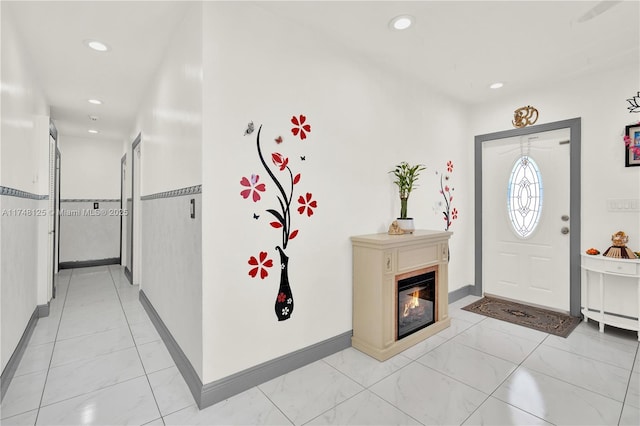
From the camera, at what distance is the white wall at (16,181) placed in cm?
208

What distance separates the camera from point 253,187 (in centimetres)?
211

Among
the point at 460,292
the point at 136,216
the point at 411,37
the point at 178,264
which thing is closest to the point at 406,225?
the point at 411,37

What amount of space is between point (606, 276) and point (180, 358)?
411 centimetres

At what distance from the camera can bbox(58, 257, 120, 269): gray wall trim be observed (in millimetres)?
5918

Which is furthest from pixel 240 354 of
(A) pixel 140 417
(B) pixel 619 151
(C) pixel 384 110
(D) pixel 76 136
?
(D) pixel 76 136

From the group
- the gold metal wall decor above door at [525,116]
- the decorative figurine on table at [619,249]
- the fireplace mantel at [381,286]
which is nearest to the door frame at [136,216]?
the fireplace mantel at [381,286]

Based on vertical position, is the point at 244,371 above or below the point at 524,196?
below

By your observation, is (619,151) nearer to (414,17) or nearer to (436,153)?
(436,153)

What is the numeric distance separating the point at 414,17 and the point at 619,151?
8.54 feet

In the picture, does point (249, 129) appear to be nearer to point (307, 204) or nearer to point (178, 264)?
point (307, 204)

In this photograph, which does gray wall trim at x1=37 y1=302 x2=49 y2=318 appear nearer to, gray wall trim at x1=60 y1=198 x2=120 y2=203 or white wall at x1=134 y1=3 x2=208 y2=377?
white wall at x1=134 y1=3 x2=208 y2=377

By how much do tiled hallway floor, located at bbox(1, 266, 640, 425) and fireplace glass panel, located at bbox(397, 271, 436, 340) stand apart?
178 mm

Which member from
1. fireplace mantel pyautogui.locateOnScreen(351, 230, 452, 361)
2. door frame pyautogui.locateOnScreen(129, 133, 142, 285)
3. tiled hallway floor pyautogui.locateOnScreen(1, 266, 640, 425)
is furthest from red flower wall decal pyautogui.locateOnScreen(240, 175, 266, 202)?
door frame pyautogui.locateOnScreen(129, 133, 142, 285)

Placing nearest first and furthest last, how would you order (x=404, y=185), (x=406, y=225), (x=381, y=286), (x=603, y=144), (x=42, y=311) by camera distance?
(x=381, y=286)
(x=406, y=225)
(x=404, y=185)
(x=603, y=144)
(x=42, y=311)
